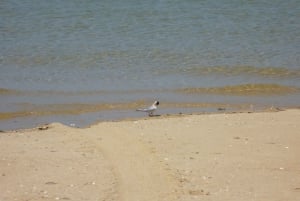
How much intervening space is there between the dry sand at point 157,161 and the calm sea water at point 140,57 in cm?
174

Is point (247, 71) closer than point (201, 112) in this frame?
No

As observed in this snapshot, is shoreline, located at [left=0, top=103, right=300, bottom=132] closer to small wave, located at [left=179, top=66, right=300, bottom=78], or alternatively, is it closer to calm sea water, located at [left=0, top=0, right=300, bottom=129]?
calm sea water, located at [left=0, top=0, right=300, bottom=129]

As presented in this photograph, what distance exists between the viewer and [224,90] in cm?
1436

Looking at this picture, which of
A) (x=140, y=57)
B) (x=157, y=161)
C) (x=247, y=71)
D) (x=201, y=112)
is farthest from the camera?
(x=140, y=57)

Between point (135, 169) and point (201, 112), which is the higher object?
point (135, 169)

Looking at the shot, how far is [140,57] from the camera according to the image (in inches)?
666

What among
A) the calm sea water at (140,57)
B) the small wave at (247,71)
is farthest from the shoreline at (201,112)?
the small wave at (247,71)

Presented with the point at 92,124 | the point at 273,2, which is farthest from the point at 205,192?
the point at 273,2

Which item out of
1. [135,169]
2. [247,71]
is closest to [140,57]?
[247,71]

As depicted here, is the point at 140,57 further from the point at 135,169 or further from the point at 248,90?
the point at 135,169

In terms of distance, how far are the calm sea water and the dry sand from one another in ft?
5.71

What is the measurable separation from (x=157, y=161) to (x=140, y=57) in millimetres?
8441

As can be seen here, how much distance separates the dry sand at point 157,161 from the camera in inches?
296

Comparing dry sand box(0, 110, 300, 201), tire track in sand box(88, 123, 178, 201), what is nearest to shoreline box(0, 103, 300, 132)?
dry sand box(0, 110, 300, 201)
